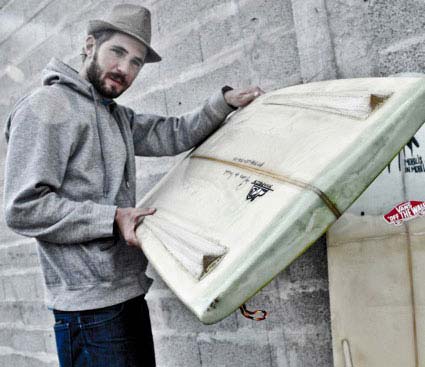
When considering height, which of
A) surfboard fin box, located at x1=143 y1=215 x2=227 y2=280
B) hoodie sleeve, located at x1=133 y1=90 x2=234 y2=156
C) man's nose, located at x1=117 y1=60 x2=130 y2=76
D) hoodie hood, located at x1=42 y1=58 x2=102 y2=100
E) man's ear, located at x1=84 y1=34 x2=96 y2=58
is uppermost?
man's ear, located at x1=84 y1=34 x2=96 y2=58

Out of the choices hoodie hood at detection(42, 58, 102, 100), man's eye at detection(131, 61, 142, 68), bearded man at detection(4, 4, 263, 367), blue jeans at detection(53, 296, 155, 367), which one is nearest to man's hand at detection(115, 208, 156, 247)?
bearded man at detection(4, 4, 263, 367)

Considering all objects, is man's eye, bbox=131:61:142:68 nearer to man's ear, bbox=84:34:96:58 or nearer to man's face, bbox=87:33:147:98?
man's face, bbox=87:33:147:98

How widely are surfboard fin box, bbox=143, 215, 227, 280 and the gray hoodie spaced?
17 cm

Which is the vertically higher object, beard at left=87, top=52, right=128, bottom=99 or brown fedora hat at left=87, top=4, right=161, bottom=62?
brown fedora hat at left=87, top=4, right=161, bottom=62

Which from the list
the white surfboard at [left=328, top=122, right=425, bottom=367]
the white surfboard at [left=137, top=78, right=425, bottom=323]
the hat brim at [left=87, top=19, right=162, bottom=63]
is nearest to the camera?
the white surfboard at [left=137, top=78, right=425, bottom=323]

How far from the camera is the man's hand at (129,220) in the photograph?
1117mm

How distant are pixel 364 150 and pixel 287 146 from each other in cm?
18

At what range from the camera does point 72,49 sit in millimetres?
2338

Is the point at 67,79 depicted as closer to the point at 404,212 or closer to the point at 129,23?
the point at 129,23

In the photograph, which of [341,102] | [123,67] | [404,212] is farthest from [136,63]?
[404,212]

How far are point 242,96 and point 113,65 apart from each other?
1.23 feet

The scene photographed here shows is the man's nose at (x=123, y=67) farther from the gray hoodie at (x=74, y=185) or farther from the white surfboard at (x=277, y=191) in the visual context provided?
the white surfboard at (x=277, y=191)

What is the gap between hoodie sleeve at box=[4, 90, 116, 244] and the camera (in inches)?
45.3

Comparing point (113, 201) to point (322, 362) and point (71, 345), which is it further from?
point (322, 362)
